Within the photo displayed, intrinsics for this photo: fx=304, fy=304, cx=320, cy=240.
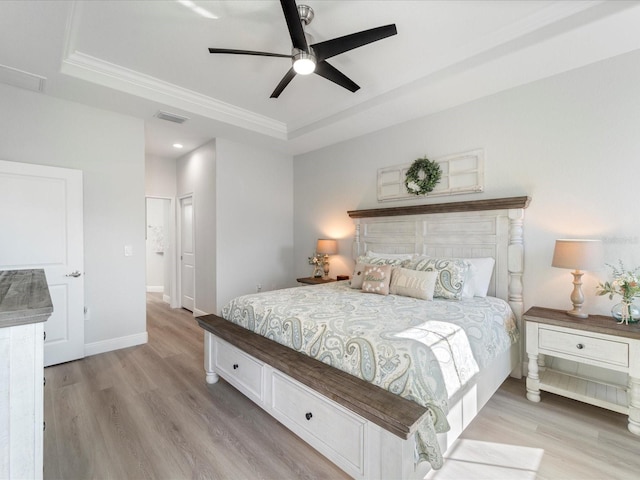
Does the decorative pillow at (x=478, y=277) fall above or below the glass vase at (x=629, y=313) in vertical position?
above

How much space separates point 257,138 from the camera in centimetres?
442

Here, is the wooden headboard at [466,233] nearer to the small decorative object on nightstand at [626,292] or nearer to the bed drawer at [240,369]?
the small decorative object on nightstand at [626,292]

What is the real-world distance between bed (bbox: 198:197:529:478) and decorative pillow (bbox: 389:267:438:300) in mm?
72

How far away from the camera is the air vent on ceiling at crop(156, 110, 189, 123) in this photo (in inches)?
137

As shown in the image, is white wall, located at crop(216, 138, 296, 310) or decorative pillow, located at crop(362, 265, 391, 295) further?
white wall, located at crop(216, 138, 296, 310)

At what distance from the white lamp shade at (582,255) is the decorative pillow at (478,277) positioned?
0.63 m

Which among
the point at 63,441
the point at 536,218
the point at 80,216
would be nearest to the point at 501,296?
the point at 536,218

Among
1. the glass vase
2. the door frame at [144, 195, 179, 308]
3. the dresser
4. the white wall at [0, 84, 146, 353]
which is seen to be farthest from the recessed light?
the door frame at [144, 195, 179, 308]

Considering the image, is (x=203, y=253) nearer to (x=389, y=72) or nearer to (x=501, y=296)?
(x=389, y=72)

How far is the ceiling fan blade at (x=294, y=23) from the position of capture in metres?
1.72

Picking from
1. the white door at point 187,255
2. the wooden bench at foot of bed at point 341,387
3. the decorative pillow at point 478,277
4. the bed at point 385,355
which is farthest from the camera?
the white door at point 187,255

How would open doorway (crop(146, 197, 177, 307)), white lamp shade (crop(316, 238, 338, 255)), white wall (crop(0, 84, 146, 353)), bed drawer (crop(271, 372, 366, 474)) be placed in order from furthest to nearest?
open doorway (crop(146, 197, 177, 307)) → white lamp shade (crop(316, 238, 338, 255)) → white wall (crop(0, 84, 146, 353)) → bed drawer (crop(271, 372, 366, 474))

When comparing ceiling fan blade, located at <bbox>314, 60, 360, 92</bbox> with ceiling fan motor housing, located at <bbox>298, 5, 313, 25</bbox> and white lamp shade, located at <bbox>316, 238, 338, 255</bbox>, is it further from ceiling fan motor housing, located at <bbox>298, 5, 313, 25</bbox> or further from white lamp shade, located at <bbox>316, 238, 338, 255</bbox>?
white lamp shade, located at <bbox>316, 238, 338, 255</bbox>

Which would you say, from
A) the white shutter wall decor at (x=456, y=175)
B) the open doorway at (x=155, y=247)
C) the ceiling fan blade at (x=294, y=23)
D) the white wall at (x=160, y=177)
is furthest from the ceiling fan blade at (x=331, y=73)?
the open doorway at (x=155, y=247)
